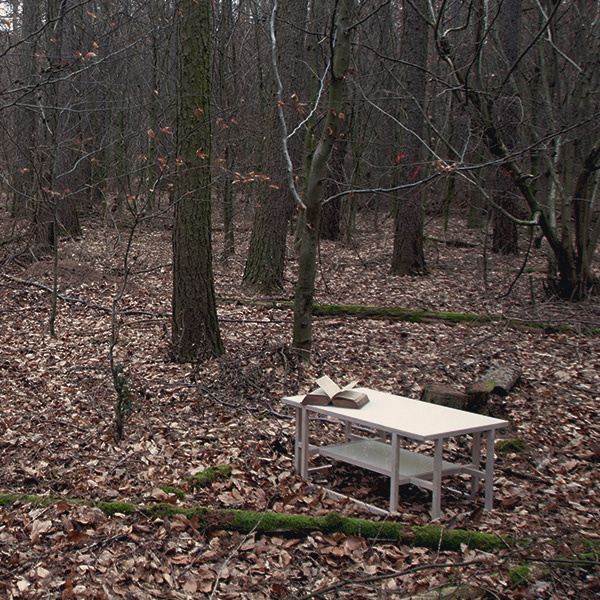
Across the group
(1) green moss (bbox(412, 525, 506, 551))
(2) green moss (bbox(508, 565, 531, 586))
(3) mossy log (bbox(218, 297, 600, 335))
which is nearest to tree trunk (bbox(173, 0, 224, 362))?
(3) mossy log (bbox(218, 297, 600, 335))

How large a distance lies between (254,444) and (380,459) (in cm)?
131

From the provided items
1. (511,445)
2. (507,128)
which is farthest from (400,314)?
(507,128)

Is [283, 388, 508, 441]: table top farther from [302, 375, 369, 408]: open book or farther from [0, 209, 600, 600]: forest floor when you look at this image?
[0, 209, 600, 600]: forest floor

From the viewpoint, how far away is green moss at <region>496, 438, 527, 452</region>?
5484 millimetres

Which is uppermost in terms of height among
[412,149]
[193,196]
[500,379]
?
[412,149]

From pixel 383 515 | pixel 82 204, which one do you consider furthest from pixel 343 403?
pixel 82 204

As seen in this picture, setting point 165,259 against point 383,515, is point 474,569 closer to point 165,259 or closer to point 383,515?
point 383,515

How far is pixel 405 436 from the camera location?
4016mm

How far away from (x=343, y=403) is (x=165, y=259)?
907 centimetres

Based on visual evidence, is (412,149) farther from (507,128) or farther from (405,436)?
(405,436)

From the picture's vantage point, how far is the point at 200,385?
21.4 ft

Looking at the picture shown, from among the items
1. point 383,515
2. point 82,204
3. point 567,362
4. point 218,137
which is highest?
point 218,137

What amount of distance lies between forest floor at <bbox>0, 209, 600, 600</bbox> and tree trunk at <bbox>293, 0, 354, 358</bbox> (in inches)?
15.8

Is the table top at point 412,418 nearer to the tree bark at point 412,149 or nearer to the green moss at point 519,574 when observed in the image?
the green moss at point 519,574
